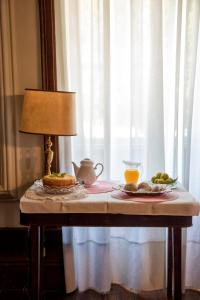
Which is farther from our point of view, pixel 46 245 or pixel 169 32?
pixel 46 245

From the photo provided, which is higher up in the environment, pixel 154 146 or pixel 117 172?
pixel 154 146

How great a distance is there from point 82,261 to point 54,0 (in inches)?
63.6

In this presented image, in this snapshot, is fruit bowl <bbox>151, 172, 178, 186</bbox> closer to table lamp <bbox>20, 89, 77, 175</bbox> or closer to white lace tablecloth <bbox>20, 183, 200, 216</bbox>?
white lace tablecloth <bbox>20, 183, 200, 216</bbox>

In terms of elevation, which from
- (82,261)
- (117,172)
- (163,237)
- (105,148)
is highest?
(105,148)

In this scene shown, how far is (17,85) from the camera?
6.97 ft

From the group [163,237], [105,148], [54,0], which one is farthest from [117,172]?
[54,0]

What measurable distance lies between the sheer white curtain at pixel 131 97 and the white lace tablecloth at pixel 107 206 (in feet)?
1.67

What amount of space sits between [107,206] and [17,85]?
1.01 meters

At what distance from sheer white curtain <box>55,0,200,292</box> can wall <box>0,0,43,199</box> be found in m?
0.18

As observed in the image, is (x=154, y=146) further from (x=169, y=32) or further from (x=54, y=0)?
(x=54, y=0)

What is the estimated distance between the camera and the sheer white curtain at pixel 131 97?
6.65 feet

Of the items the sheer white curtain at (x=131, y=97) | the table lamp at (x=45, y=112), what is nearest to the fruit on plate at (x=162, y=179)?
the sheer white curtain at (x=131, y=97)

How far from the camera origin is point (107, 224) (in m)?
1.64

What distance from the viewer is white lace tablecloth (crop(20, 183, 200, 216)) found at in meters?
1.59
